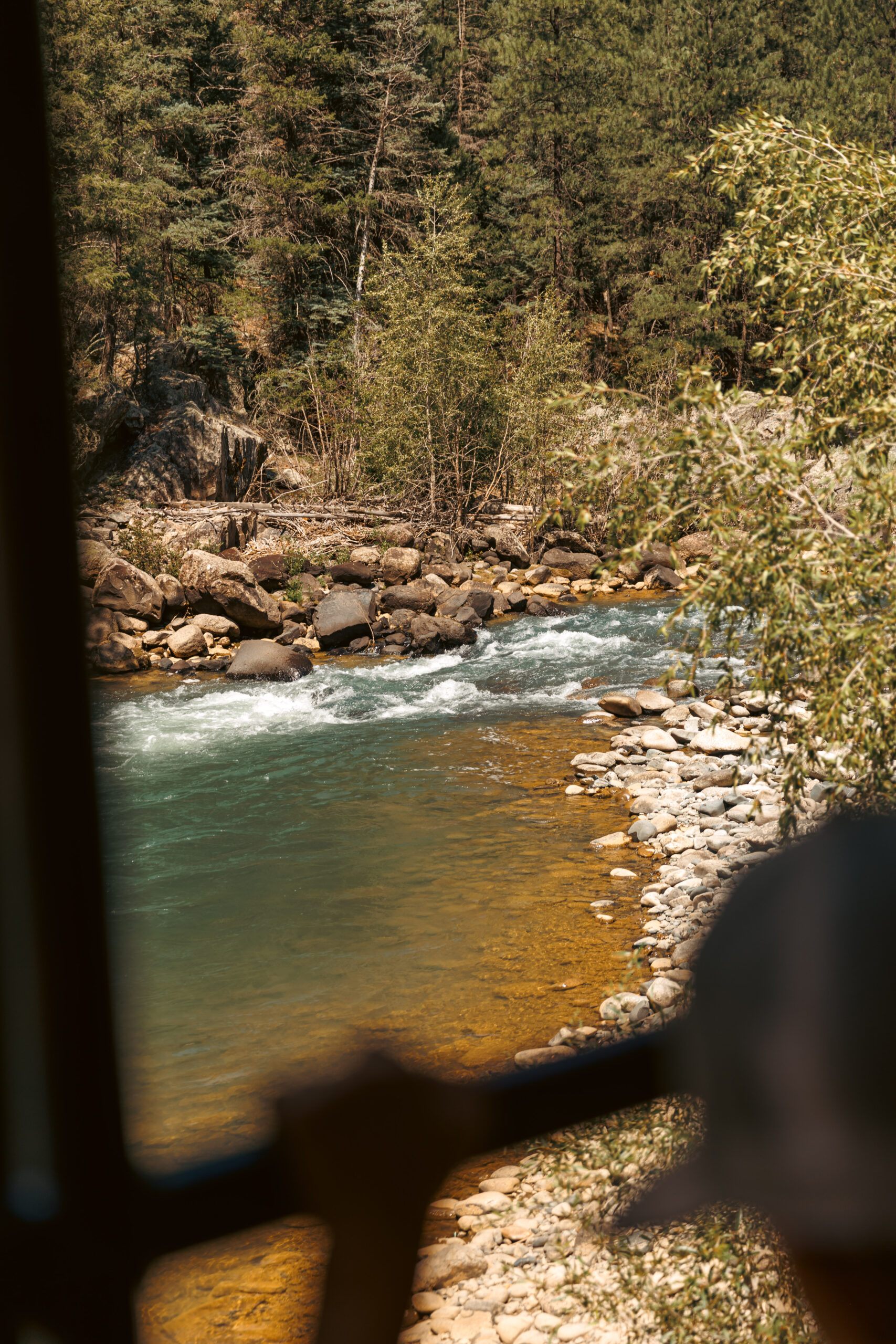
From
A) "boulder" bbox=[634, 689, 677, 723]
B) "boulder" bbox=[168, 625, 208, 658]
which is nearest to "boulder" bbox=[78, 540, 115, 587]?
"boulder" bbox=[634, 689, 677, 723]

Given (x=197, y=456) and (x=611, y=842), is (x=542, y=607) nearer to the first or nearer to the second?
(x=197, y=456)

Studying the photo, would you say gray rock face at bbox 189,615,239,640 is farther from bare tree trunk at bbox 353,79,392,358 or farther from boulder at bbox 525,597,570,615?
bare tree trunk at bbox 353,79,392,358

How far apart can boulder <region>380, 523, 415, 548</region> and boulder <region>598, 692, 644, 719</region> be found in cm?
982

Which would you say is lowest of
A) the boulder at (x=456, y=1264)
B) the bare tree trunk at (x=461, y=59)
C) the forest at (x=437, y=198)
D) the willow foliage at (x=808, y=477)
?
the boulder at (x=456, y=1264)

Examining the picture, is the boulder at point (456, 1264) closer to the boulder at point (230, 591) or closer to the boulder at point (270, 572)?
the boulder at point (230, 591)

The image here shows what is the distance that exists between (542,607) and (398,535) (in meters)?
4.51

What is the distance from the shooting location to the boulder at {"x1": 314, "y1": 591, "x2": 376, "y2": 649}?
1697cm

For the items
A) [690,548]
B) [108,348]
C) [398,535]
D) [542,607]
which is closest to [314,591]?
[398,535]

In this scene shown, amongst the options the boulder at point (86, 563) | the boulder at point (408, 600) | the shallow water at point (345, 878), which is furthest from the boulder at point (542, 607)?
the boulder at point (86, 563)

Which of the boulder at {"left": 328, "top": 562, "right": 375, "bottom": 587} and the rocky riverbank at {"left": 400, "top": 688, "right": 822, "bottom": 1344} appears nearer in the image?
the rocky riverbank at {"left": 400, "top": 688, "right": 822, "bottom": 1344}

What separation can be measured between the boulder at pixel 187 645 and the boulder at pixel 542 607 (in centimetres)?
629

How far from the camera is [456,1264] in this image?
3977mm

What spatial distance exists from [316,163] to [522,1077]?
107 feet

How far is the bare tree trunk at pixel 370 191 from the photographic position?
2870 centimetres
